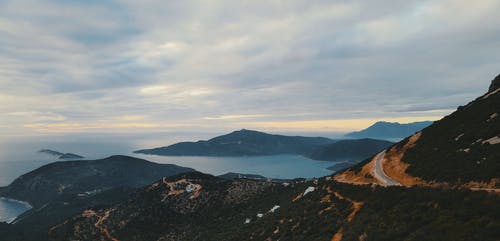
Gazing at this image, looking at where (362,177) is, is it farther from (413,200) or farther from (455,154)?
(413,200)

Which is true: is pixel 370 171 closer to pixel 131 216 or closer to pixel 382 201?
pixel 382 201

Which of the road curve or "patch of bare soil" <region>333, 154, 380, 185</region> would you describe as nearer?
the road curve

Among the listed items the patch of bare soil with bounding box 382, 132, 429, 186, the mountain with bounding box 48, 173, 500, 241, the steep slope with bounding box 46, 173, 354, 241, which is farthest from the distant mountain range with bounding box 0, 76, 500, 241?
the steep slope with bounding box 46, 173, 354, 241

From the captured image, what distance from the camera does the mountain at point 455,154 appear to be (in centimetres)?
3124

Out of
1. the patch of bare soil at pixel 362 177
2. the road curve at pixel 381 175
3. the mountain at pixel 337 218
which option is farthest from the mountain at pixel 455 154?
the mountain at pixel 337 218

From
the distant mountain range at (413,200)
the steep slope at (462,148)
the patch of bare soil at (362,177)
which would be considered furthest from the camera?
the patch of bare soil at (362,177)

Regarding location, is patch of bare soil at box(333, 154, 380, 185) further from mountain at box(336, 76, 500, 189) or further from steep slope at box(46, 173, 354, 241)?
steep slope at box(46, 173, 354, 241)

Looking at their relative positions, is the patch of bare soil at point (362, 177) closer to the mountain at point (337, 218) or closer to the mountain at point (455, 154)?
the mountain at point (455, 154)

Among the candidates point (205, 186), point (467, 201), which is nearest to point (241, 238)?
point (467, 201)

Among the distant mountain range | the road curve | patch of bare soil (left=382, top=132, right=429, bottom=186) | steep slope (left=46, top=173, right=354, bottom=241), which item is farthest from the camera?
steep slope (left=46, top=173, right=354, bottom=241)

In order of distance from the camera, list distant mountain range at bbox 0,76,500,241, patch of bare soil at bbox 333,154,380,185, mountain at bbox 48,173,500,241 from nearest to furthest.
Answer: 1. mountain at bbox 48,173,500,241
2. distant mountain range at bbox 0,76,500,241
3. patch of bare soil at bbox 333,154,380,185

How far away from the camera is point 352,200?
120 ft

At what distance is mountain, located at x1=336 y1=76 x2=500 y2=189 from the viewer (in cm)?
3124

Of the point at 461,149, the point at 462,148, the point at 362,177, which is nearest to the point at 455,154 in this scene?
the point at 461,149
